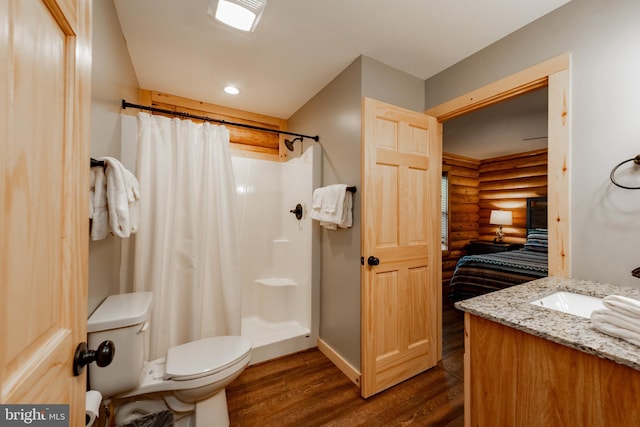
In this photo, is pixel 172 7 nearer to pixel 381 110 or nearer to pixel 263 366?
pixel 381 110

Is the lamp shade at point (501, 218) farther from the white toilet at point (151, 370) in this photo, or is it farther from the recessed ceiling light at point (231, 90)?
the white toilet at point (151, 370)

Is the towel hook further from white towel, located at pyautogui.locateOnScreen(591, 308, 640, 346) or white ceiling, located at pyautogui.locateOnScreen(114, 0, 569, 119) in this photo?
white ceiling, located at pyautogui.locateOnScreen(114, 0, 569, 119)

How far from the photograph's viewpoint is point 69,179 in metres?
0.60

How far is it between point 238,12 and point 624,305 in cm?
210

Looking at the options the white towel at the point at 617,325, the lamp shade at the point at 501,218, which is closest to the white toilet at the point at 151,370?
the white towel at the point at 617,325

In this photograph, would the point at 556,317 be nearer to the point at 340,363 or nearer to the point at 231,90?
the point at 340,363

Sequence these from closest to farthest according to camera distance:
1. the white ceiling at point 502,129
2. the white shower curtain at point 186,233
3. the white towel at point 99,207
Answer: the white towel at point 99,207
the white shower curtain at point 186,233
the white ceiling at point 502,129

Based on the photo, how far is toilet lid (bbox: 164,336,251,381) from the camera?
52.5 inches

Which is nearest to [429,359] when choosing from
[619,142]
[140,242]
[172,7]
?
[619,142]

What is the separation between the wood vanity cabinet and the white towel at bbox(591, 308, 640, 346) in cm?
10

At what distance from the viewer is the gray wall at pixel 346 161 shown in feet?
6.39

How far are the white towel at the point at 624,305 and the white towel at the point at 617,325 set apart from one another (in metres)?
0.01

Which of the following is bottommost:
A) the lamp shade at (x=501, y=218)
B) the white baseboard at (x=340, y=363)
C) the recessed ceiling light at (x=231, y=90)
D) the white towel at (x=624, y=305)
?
the white baseboard at (x=340, y=363)

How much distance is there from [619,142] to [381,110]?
126 centimetres
